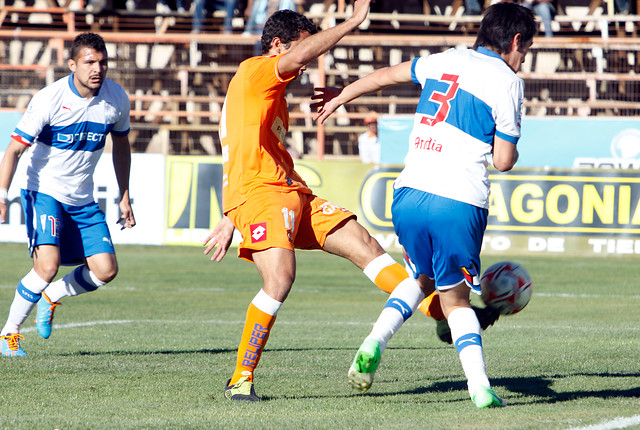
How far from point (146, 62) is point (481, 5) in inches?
307

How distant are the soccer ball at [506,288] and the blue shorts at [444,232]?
23.6 inches

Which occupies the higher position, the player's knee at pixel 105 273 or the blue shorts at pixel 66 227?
the blue shorts at pixel 66 227

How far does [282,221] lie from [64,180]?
241 cm

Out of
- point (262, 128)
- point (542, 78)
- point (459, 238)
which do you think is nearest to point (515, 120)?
point (459, 238)

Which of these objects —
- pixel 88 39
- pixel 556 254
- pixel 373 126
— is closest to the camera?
pixel 88 39

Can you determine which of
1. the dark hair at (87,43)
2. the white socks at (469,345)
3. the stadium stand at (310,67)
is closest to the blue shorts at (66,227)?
the dark hair at (87,43)

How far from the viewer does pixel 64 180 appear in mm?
6887

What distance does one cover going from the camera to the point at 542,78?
1903 centimetres

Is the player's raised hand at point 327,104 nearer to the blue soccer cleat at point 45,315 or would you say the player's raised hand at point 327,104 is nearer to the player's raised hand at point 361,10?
the player's raised hand at point 361,10

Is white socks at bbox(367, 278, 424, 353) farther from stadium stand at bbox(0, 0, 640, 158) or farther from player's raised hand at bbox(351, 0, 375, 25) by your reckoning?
stadium stand at bbox(0, 0, 640, 158)

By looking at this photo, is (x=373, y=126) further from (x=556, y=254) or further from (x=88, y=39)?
(x=88, y=39)

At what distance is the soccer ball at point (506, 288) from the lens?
5.28 m

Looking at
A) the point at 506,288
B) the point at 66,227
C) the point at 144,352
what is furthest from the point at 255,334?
the point at 66,227

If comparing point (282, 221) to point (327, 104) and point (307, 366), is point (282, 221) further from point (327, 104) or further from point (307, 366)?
point (307, 366)
